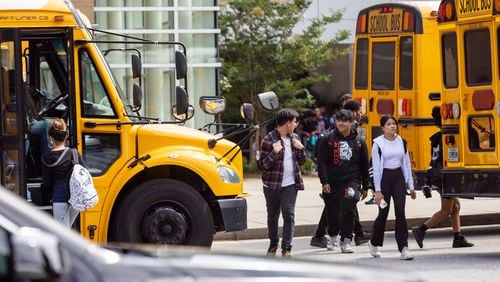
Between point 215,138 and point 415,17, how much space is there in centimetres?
673

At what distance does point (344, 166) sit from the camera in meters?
13.1

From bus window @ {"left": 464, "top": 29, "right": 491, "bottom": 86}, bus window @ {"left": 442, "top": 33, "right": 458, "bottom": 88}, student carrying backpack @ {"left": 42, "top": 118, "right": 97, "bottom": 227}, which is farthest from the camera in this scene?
bus window @ {"left": 442, "top": 33, "right": 458, "bottom": 88}

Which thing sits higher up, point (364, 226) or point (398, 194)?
point (398, 194)

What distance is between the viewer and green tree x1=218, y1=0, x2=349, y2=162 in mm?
26266

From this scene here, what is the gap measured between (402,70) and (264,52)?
28.9ft

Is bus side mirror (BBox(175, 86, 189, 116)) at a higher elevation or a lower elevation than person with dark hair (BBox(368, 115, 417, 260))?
higher

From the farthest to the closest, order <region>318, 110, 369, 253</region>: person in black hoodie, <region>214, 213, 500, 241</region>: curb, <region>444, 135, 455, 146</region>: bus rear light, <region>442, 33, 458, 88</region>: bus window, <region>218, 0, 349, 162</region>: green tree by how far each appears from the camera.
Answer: <region>218, 0, 349, 162</region>: green tree < <region>214, 213, 500, 241</region>: curb < <region>442, 33, 458, 88</region>: bus window < <region>444, 135, 455, 146</region>: bus rear light < <region>318, 110, 369, 253</region>: person in black hoodie

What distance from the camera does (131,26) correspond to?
2291cm

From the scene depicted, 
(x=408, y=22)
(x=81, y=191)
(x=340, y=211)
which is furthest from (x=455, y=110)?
(x=81, y=191)

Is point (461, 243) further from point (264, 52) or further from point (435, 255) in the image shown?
point (264, 52)

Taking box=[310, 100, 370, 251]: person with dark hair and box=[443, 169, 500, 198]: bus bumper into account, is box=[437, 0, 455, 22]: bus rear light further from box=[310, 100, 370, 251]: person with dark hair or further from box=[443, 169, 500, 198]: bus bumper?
box=[443, 169, 500, 198]: bus bumper

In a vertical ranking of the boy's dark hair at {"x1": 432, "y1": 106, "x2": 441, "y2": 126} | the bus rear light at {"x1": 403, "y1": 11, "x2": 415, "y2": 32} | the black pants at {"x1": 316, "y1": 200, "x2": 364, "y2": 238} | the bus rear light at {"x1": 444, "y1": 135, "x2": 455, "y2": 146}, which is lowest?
the black pants at {"x1": 316, "y1": 200, "x2": 364, "y2": 238}

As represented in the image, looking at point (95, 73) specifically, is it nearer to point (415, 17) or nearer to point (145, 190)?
point (145, 190)

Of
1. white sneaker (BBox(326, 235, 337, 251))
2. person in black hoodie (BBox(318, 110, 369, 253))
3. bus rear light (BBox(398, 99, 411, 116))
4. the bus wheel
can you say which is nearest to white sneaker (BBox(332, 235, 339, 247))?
white sneaker (BBox(326, 235, 337, 251))
